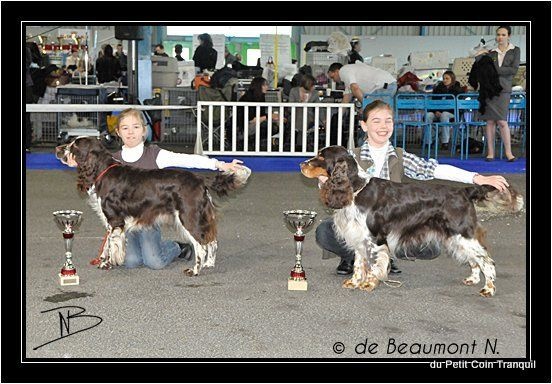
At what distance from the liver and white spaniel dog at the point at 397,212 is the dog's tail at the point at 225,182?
1.83ft

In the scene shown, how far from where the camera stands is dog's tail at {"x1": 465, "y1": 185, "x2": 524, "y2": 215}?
418 centimetres

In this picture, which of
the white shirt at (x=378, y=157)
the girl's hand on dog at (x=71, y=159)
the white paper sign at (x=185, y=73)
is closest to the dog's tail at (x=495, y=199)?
the white shirt at (x=378, y=157)

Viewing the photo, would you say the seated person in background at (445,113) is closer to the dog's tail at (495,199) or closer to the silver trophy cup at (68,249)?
the dog's tail at (495,199)

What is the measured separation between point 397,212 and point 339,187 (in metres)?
0.36

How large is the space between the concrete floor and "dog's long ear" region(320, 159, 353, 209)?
525mm

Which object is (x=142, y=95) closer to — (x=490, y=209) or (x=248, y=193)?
(x=248, y=193)

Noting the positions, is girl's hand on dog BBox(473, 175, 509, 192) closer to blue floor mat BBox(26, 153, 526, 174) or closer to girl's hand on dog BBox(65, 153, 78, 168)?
girl's hand on dog BBox(65, 153, 78, 168)

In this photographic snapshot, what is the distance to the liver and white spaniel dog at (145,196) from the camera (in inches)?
180

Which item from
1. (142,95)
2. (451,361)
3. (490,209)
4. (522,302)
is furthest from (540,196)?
(142,95)

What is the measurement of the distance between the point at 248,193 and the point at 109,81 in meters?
7.25

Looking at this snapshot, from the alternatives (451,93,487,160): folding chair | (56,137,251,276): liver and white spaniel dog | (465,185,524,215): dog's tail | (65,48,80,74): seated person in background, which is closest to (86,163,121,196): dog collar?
(56,137,251,276): liver and white spaniel dog

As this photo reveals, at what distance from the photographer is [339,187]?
4.17 meters

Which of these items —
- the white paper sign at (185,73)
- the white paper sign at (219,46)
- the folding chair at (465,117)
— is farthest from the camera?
the white paper sign at (219,46)

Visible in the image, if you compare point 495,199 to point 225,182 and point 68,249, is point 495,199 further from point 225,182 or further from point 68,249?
point 68,249
